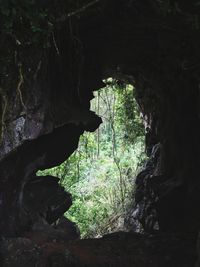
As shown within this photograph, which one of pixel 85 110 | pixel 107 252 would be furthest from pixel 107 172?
pixel 107 252

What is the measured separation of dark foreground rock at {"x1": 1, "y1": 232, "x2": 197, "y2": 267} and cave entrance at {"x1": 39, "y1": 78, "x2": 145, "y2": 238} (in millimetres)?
2872

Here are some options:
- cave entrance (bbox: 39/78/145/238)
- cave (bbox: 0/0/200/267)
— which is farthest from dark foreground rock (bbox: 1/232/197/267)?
cave entrance (bbox: 39/78/145/238)

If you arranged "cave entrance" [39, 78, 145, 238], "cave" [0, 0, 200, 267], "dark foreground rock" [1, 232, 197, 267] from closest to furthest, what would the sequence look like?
"cave" [0, 0, 200, 267] → "dark foreground rock" [1, 232, 197, 267] → "cave entrance" [39, 78, 145, 238]

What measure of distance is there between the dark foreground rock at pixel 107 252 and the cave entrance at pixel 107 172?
2.87 meters

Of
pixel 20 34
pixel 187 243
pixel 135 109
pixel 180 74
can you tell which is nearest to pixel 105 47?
pixel 180 74

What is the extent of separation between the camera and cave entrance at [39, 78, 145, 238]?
9.78m

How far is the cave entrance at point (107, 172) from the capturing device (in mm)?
9781

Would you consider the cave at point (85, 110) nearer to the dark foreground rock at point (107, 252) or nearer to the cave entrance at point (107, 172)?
the dark foreground rock at point (107, 252)

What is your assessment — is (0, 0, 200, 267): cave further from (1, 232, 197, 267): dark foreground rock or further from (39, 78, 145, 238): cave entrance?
(39, 78, 145, 238): cave entrance

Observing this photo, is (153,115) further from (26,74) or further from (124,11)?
(26,74)

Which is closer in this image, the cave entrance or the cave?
the cave

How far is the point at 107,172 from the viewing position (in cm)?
1293

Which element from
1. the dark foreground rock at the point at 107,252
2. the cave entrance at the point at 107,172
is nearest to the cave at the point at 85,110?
the dark foreground rock at the point at 107,252

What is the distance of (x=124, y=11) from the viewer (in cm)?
522
